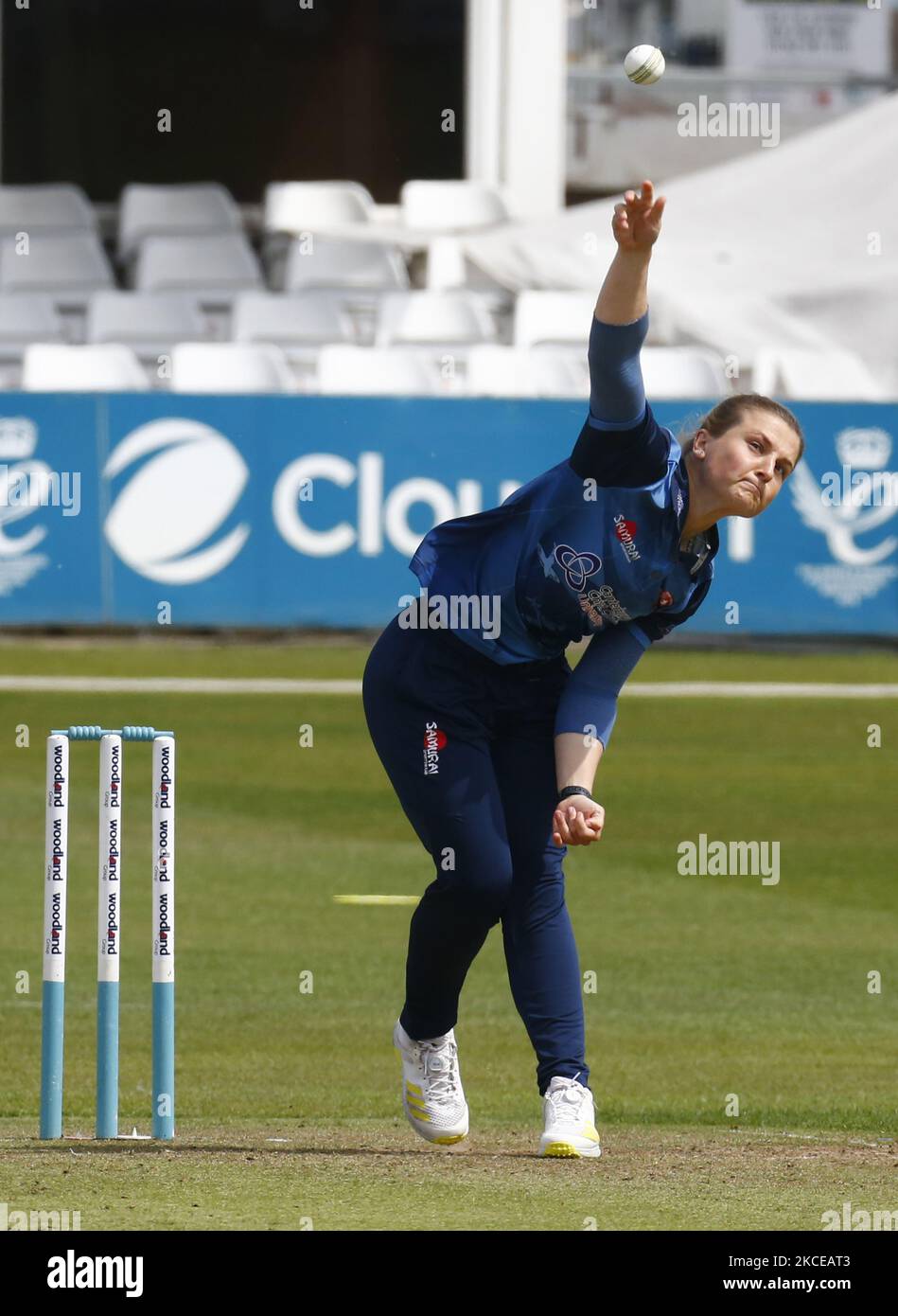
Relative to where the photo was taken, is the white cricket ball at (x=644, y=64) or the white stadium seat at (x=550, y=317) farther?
the white stadium seat at (x=550, y=317)

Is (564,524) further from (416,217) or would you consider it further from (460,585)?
(416,217)

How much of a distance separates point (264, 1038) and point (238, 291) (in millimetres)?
21657

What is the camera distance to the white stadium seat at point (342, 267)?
2925 cm

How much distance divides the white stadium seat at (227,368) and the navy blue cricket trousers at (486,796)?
19.0m

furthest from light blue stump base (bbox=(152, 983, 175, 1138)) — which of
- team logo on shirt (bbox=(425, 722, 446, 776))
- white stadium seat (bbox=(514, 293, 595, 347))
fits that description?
white stadium seat (bbox=(514, 293, 595, 347))

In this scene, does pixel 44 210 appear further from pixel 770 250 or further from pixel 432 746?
pixel 432 746

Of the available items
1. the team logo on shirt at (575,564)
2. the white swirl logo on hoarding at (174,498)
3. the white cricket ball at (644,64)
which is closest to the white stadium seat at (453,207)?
the white swirl logo on hoarding at (174,498)

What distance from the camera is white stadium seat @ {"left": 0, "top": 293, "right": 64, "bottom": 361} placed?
2747cm

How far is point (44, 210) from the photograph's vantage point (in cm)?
3072

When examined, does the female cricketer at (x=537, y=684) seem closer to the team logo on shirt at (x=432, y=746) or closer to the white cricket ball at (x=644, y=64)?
the team logo on shirt at (x=432, y=746)

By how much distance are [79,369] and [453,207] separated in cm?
726

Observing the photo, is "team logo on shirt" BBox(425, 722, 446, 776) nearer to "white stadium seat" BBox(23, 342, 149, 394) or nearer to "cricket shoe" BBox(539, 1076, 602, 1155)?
"cricket shoe" BBox(539, 1076, 602, 1155)

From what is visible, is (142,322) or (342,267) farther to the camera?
(342,267)

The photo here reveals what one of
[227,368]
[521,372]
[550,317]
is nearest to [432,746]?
[227,368]
